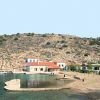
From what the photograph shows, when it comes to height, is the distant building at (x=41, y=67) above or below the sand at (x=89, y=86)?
above

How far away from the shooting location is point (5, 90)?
67688 millimetres

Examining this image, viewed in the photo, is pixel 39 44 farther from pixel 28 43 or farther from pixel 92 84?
pixel 92 84

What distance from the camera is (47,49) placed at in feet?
546

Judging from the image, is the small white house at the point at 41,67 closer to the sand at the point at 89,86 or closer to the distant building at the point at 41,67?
the distant building at the point at 41,67

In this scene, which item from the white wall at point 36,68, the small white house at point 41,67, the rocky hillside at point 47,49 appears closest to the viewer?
the small white house at point 41,67

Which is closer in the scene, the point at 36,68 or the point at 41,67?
the point at 41,67

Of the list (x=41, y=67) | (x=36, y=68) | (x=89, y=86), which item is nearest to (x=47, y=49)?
(x=36, y=68)

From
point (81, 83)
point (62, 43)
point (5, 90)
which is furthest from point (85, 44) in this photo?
point (5, 90)

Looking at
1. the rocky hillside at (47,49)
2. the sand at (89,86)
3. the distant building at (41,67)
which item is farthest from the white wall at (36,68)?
the sand at (89,86)

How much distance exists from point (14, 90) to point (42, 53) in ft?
304

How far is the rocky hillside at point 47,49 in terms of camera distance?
149875mm

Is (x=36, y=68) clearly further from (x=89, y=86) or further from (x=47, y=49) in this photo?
(x=89, y=86)

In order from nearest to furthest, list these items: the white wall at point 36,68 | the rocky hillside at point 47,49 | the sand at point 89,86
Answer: the sand at point 89,86
the white wall at point 36,68
the rocky hillside at point 47,49

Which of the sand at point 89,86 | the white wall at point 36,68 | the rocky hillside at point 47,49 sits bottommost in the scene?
the sand at point 89,86
